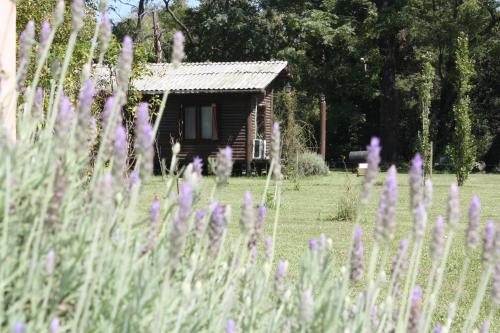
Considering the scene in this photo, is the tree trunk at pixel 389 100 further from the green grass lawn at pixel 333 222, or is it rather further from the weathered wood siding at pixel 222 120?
the green grass lawn at pixel 333 222

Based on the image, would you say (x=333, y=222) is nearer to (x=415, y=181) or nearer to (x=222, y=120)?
(x=415, y=181)

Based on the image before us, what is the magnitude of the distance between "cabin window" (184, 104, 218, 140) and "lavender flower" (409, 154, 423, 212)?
92.8ft

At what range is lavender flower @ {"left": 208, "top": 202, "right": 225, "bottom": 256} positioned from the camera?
6.59 feet

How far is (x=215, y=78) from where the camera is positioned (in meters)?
29.4

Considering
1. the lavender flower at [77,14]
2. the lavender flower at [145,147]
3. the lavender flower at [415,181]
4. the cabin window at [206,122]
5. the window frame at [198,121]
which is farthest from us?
the cabin window at [206,122]

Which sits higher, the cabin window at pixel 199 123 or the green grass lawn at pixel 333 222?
the cabin window at pixel 199 123

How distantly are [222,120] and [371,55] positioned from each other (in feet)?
34.7

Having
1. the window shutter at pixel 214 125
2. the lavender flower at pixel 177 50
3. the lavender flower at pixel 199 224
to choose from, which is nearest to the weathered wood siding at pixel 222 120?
the window shutter at pixel 214 125

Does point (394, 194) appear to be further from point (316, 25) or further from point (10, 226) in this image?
point (316, 25)

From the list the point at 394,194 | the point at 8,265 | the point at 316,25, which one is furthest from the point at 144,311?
the point at 316,25

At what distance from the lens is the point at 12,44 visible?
404 centimetres

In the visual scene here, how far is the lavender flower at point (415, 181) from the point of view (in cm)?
172

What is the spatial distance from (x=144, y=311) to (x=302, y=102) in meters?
39.1

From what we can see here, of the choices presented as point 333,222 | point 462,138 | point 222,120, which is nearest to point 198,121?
point 222,120
